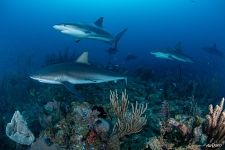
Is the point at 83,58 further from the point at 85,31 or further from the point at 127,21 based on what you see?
the point at 127,21

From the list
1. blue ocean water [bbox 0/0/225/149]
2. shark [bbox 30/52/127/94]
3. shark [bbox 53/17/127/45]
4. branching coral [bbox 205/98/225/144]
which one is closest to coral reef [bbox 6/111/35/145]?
shark [bbox 30/52/127/94]

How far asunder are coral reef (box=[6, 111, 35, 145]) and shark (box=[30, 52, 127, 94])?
5.06 ft

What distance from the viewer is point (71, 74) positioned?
791 centimetres

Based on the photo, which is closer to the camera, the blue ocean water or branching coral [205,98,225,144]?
branching coral [205,98,225,144]

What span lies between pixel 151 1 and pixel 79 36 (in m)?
167

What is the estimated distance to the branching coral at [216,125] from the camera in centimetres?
500

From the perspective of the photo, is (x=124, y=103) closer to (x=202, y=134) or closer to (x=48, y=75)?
(x=202, y=134)

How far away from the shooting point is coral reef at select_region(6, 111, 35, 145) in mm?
6301

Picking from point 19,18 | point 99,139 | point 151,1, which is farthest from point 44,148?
point 151,1

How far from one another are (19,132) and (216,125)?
409cm

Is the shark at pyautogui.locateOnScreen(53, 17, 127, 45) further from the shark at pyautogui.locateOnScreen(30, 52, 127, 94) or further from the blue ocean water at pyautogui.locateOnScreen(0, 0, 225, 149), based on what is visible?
the blue ocean water at pyautogui.locateOnScreen(0, 0, 225, 149)

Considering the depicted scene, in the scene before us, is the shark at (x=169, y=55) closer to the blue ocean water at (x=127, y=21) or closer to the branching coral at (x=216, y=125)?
the branching coral at (x=216, y=125)

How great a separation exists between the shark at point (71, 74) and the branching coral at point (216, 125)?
12.0 ft

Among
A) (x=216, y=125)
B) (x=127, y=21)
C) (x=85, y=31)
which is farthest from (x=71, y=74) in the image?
(x=127, y=21)
